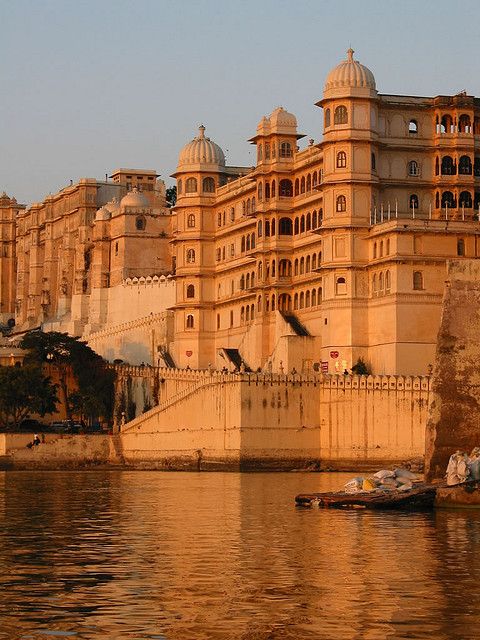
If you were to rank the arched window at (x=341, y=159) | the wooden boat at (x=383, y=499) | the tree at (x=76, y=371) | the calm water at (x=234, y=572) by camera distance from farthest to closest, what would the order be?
1. the tree at (x=76, y=371)
2. the arched window at (x=341, y=159)
3. the wooden boat at (x=383, y=499)
4. the calm water at (x=234, y=572)

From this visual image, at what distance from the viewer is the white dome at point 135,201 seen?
116m

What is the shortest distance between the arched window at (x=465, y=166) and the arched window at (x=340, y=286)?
775 cm

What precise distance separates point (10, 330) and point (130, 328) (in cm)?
3774

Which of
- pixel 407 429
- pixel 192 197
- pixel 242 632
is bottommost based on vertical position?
pixel 242 632

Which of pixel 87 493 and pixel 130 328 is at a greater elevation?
pixel 130 328

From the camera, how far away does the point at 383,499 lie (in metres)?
46.0

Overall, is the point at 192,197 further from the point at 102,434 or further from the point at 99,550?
the point at 99,550

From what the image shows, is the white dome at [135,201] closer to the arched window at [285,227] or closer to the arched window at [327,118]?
the arched window at [285,227]

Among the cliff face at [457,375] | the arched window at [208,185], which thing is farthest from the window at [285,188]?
the cliff face at [457,375]

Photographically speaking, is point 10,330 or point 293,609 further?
point 10,330

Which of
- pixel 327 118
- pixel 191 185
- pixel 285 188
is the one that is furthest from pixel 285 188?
pixel 191 185

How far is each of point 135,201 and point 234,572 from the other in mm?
Answer: 85719

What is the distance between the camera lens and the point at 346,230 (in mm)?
77500

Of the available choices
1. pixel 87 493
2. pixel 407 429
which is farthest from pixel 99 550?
pixel 407 429
